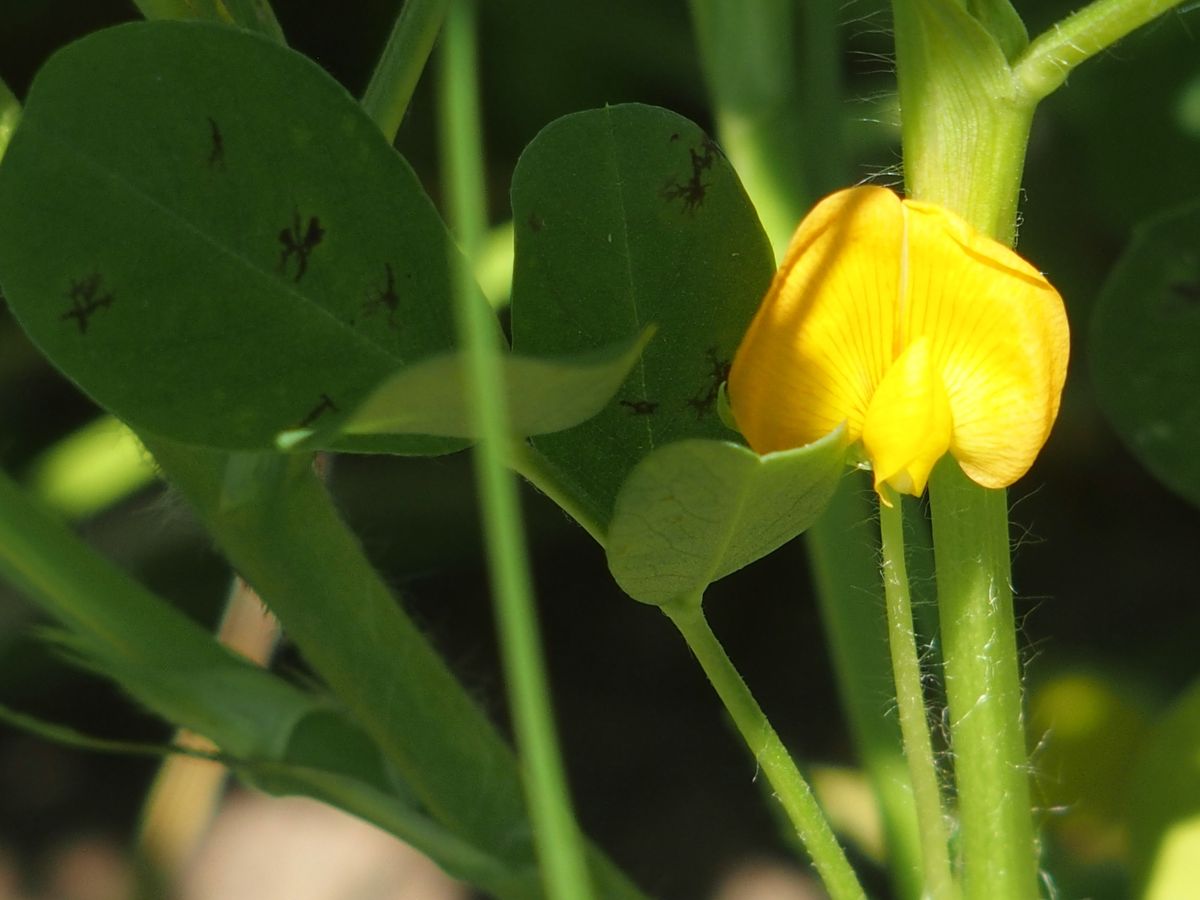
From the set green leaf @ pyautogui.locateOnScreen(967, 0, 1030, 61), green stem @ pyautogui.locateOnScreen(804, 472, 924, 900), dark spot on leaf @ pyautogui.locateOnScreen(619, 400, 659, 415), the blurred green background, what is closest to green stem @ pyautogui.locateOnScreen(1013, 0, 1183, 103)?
green leaf @ pyautogui.locateOnScreen(967, 0, 1030, 61)

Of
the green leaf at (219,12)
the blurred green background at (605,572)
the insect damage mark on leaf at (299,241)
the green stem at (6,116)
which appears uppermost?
the green leaf at (219,12)

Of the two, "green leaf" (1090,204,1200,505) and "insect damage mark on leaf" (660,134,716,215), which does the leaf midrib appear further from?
"green leaf" (1090,204,1200,505)

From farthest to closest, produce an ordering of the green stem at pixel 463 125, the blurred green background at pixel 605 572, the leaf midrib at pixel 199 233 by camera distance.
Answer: the blurred green background at pixel 605 572 < the leaf midrib at pixel 199 233 < the green stem at pixel 463 125

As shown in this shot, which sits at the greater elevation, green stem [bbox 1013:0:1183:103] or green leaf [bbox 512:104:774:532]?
green stem [bbox 1013:0:1183:103]

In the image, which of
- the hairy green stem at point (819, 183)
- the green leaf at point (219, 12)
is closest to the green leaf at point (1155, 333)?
the hairy green stem at point (819, 183)

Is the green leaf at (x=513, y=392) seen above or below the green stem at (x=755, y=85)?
below

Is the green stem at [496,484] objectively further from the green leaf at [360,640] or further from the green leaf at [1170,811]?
the green leaf at [1170,811]

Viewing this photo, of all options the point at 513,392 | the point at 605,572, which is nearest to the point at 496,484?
the point at 513,392

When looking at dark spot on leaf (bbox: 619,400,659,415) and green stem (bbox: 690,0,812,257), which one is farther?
green stem (bbox: 690,0,812,257)
